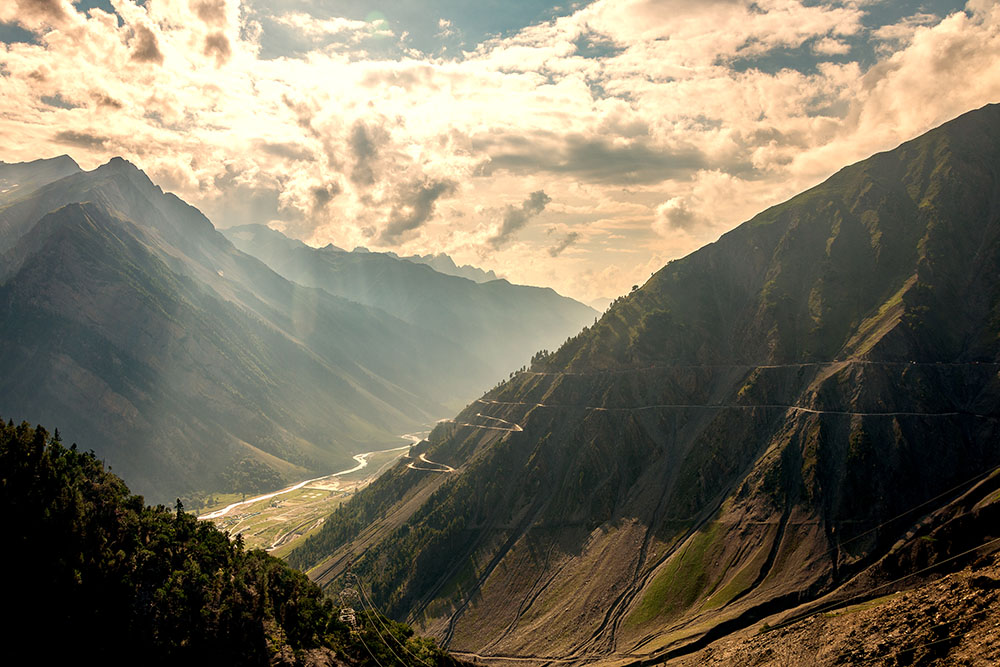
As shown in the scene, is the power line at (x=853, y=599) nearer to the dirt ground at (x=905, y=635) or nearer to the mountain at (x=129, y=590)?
the dirt ground at (x=905, y=635)

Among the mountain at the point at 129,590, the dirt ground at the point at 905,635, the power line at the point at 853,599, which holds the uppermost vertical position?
the mountain at the point at 129,590

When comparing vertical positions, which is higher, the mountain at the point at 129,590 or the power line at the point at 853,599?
the mountain at the point at 129,590

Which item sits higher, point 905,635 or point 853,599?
point 905,635

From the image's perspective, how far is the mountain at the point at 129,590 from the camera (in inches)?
3423

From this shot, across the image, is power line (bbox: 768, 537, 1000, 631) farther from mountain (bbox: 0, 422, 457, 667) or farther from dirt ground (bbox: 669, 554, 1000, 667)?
mountain (bbox: 0, 422, 457, 667)

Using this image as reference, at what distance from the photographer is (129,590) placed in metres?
92.6

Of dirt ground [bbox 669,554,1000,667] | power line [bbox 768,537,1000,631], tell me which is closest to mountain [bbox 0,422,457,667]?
dirt ground [bbox 669,554,1000,667]

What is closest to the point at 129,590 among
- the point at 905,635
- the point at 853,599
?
the point at 905,635

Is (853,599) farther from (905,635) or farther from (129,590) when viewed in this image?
(129,590)

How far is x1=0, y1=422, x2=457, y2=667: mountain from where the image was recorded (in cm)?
8694

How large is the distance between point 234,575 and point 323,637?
20.4 meters

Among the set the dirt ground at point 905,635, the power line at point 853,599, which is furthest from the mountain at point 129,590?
the power line at point 853,599

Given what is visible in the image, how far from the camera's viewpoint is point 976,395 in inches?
6934

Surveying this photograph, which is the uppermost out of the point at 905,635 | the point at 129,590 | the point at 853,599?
the point at 129,590
